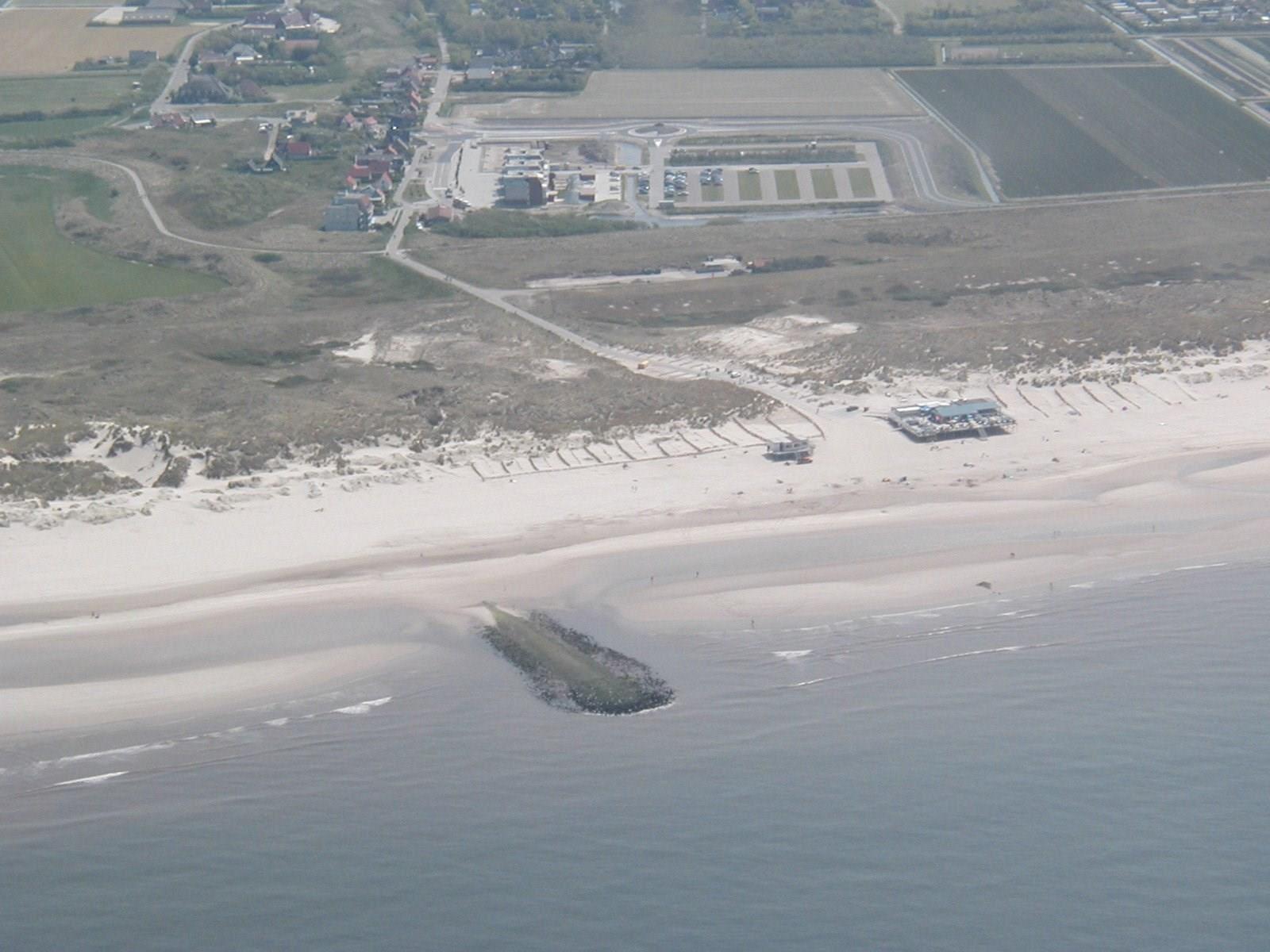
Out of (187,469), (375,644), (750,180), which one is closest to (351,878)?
(375,644)

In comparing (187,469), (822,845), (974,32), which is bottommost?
(822,845)

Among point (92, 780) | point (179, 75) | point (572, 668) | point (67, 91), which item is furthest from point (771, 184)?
point (92, 780)

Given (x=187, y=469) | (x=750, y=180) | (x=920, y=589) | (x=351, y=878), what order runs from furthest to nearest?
(x=750, y=180) < (x=187, y=469) < (x=920, y=589) < (x=351, y=878)

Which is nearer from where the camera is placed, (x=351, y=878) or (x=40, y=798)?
(x=351, y=878)

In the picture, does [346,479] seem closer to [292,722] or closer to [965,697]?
[292,722]

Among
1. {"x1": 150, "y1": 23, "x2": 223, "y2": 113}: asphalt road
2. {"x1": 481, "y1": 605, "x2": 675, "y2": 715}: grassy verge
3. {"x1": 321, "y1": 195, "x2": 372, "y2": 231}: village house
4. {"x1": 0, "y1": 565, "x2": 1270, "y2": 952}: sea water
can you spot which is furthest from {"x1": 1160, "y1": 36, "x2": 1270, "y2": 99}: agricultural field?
{"x1": 481, "y1": 605, "x2": 675, "y2": 715}: grassy verge

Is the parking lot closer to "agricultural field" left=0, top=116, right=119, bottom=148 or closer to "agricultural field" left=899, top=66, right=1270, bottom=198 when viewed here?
"agricultural field" left=899, top=66, right=1270, bottom=198
